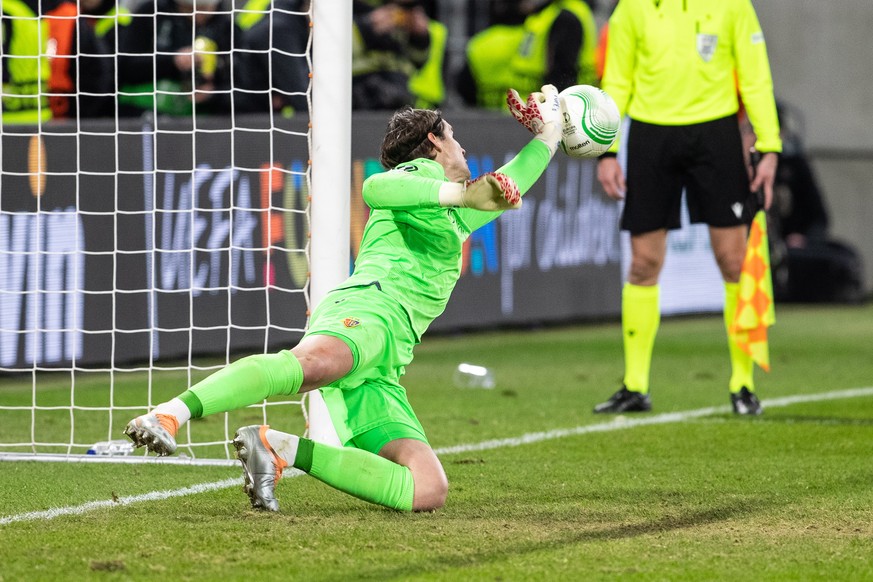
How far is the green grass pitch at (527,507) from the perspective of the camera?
380cm

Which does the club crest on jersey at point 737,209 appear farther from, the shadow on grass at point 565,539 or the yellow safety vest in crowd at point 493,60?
the yellow safety vest in crowd at point 493,60

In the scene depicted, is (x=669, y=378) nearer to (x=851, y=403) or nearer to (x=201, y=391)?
(x=851, y=403)

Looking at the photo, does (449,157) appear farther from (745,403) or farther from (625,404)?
(745,403)

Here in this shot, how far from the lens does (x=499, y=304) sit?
11.2 metres

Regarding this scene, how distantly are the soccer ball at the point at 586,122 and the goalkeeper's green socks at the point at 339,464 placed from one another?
1.15 metres

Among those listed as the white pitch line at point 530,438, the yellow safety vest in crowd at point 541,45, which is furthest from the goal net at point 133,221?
the yellow safety vest in crowd at point 541,45

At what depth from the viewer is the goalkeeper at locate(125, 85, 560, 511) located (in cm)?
418

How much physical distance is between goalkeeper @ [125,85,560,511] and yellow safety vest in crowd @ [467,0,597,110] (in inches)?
289

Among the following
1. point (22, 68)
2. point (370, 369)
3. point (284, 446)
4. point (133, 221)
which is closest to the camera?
point (284, 446)

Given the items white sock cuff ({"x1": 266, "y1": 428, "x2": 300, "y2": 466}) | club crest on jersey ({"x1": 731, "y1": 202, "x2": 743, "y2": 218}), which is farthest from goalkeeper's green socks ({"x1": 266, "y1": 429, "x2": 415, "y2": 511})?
club crest on jersey ({"x1": 731, "y1": 202, "x2": 743, "y2": 218})

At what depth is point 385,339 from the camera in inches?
174

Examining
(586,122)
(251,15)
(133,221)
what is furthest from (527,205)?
(586,122)

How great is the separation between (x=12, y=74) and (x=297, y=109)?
72.9 inches

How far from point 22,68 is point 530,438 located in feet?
13.9
